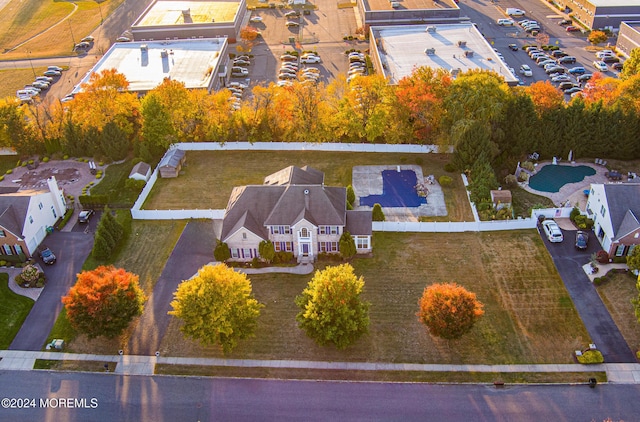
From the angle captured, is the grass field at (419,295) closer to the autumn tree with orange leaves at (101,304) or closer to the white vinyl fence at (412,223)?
the white vinyl fence at (412,223)

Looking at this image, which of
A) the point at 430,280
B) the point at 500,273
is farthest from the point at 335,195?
the point at 500,273

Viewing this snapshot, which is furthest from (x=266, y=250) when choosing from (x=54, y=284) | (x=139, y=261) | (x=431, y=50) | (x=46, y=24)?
(x=46, y=24)

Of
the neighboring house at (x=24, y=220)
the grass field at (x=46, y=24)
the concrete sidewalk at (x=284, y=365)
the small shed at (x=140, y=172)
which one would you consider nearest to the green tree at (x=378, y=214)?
the concrete sidewalk at (x=284, y=365)

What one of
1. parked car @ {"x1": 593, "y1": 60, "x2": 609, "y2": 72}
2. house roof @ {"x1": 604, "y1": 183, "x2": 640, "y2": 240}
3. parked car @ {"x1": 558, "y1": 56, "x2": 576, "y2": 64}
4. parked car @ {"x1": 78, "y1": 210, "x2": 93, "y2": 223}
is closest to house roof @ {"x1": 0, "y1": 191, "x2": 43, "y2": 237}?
parked car @ {"x1": 78, "y1": 210, "x2": 93, "y2": 223}

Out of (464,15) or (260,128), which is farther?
(464,15)

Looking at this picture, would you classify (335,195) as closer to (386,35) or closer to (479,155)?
(479,155)

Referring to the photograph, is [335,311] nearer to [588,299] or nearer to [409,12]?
[588,299]
